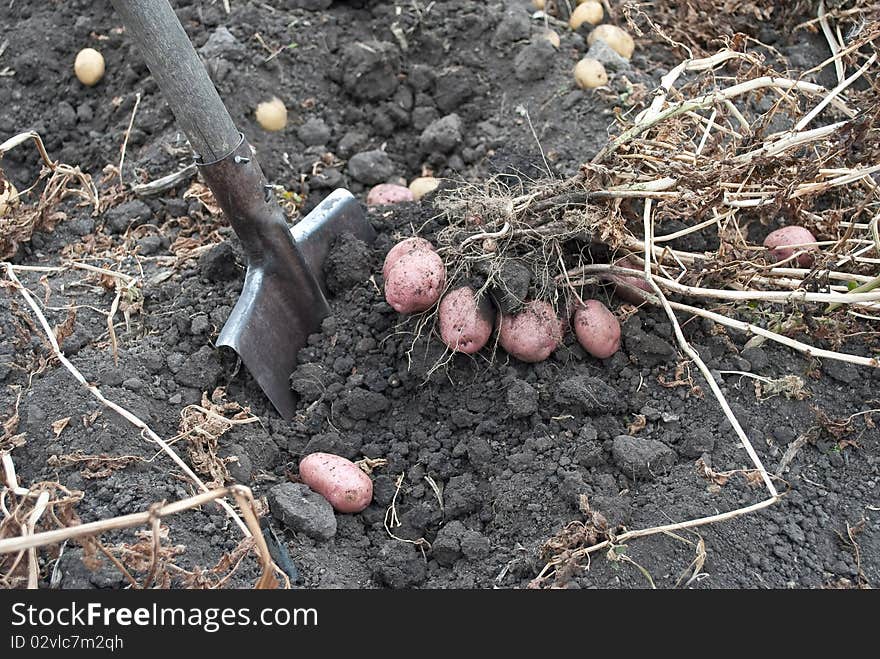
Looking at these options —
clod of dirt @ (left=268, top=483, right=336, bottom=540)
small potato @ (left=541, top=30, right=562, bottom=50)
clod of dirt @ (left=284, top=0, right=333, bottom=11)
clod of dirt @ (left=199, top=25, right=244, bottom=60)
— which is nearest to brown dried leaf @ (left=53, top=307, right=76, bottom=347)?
clod of dirt @ (left=268, top=483, right=336, bottom=540)

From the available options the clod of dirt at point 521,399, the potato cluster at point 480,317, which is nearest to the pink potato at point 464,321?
the potato cluster at point 480,317

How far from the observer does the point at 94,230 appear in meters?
2.63

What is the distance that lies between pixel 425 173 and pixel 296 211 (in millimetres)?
455

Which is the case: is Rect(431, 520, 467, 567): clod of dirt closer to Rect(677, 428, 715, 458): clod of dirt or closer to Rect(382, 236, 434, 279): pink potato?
Rect(677, 428, 715, 458): clod of dirt

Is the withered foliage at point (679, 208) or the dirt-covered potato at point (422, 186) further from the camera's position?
the dirt-covered potato at point (422, 186)

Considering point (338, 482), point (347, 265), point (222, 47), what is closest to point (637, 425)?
point (338, 482)

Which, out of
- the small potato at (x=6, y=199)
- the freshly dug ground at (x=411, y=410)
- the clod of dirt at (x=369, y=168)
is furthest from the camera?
the clod of dirt at (x=369, y=168)

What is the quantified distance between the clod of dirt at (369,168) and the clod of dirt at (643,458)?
1.30m

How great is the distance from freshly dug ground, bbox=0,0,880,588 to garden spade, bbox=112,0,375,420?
59mm

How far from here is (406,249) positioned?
210cm

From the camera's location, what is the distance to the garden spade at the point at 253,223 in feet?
5.97

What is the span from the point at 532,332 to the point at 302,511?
658mm

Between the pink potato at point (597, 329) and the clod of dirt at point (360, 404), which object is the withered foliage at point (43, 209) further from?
the pink potato at point (597, 329)

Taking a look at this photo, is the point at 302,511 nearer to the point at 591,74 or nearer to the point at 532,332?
the point at 532,332
